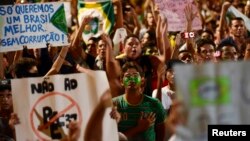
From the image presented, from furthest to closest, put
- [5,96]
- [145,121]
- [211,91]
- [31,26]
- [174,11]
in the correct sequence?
[174,11], [31,26], [145,121], [5,96], [211,91]

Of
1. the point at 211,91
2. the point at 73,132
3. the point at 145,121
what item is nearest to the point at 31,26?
the point at 145,121

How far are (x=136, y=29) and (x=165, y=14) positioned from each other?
5.94 ft

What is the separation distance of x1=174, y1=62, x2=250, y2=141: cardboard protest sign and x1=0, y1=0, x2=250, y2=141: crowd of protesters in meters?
0.08

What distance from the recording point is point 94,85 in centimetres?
705

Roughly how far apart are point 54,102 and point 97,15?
501 cm

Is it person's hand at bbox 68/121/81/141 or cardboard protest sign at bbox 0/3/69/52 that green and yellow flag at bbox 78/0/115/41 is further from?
person's hand at bbox 68/121/81/141

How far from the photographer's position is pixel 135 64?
8438 millimetres

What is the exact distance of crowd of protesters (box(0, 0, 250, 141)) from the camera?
752cm

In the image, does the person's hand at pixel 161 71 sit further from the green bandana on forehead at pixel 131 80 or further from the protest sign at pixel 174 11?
the protest sign at pixel 174 11

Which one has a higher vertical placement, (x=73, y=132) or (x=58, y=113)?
(x=58, y=113)

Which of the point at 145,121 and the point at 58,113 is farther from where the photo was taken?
the point at 145,121

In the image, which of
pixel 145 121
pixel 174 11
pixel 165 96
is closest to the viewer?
pixel 145 121

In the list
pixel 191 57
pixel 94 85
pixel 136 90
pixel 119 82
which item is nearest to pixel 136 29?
pixel 191 57

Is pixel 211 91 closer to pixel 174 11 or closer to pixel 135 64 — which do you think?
pixel 135 64
